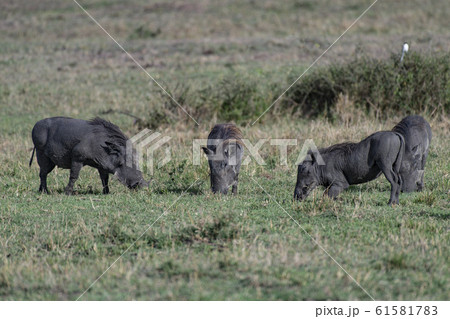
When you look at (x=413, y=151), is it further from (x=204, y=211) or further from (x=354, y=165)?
(x=204, y=211)

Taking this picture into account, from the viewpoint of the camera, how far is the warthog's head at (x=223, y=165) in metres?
9.48

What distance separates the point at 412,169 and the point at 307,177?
61.8 inches

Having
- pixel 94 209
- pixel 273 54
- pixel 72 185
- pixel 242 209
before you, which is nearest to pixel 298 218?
pixel 242 209

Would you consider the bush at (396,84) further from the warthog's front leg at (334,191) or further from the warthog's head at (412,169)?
the warthog's front leg at (334,191)

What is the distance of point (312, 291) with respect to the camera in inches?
216

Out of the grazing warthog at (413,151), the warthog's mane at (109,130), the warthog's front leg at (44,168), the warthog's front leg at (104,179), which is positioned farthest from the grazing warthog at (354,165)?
the warthog's front leg at (44,168)

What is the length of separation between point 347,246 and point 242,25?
2635 cm

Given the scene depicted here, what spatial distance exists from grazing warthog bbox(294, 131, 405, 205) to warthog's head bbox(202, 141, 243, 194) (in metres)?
1.05

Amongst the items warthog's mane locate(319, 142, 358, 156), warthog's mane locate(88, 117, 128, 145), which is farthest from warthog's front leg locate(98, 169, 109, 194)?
warthog's mane locate(319, 142, 358, 156)

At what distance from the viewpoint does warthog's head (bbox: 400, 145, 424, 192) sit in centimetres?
920

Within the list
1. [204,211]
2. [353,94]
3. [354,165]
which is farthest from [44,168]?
[353,94]

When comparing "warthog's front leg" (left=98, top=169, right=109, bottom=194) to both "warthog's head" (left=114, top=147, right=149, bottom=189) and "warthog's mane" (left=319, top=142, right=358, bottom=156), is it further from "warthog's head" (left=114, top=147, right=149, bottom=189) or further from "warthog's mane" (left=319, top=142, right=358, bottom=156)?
"warthog's mane" (left=319, top=142, right=358, bottom=156)

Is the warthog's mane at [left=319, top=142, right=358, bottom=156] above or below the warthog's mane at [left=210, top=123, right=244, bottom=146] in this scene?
below

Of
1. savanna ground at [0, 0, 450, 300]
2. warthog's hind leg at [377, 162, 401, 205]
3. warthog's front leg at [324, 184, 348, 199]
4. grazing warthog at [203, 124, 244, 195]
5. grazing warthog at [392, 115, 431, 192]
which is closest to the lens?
savanna ground at [0, 0, 450, 300]
